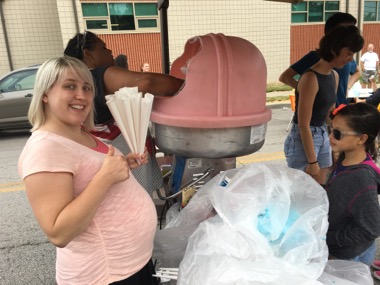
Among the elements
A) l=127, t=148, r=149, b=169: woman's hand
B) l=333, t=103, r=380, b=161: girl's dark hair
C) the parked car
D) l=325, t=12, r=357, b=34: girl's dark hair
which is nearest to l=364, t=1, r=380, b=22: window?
the parked car

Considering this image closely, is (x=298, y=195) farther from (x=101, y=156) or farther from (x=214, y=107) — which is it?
(x=101, y=156)

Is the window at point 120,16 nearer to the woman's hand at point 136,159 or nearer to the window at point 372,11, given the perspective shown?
the window at point 372,11

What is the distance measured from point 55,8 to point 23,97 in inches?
236

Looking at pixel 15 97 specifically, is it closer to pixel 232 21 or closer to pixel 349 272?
pixel 349 272

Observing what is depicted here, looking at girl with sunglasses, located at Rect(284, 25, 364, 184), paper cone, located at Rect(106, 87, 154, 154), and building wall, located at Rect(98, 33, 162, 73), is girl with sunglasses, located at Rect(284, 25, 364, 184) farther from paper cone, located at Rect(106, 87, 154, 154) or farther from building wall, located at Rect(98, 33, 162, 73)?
building wall, located at Rect(98, 33, 162, 73)

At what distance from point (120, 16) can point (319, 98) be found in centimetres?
1082

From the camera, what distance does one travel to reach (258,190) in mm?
1290

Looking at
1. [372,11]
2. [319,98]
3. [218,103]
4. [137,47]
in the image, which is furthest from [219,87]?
[372,11]

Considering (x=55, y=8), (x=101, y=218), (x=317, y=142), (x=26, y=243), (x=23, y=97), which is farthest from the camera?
(x=55, y=8)

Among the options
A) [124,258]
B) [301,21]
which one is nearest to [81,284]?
[124,258]

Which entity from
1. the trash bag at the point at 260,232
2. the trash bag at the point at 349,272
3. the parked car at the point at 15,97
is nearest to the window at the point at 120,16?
the parked car at the point at 15,97

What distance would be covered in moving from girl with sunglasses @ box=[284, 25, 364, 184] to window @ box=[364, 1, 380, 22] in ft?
46.5

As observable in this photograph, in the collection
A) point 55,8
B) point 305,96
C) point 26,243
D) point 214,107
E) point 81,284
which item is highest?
point 55,8

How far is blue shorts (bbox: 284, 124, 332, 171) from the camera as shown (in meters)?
2.21
